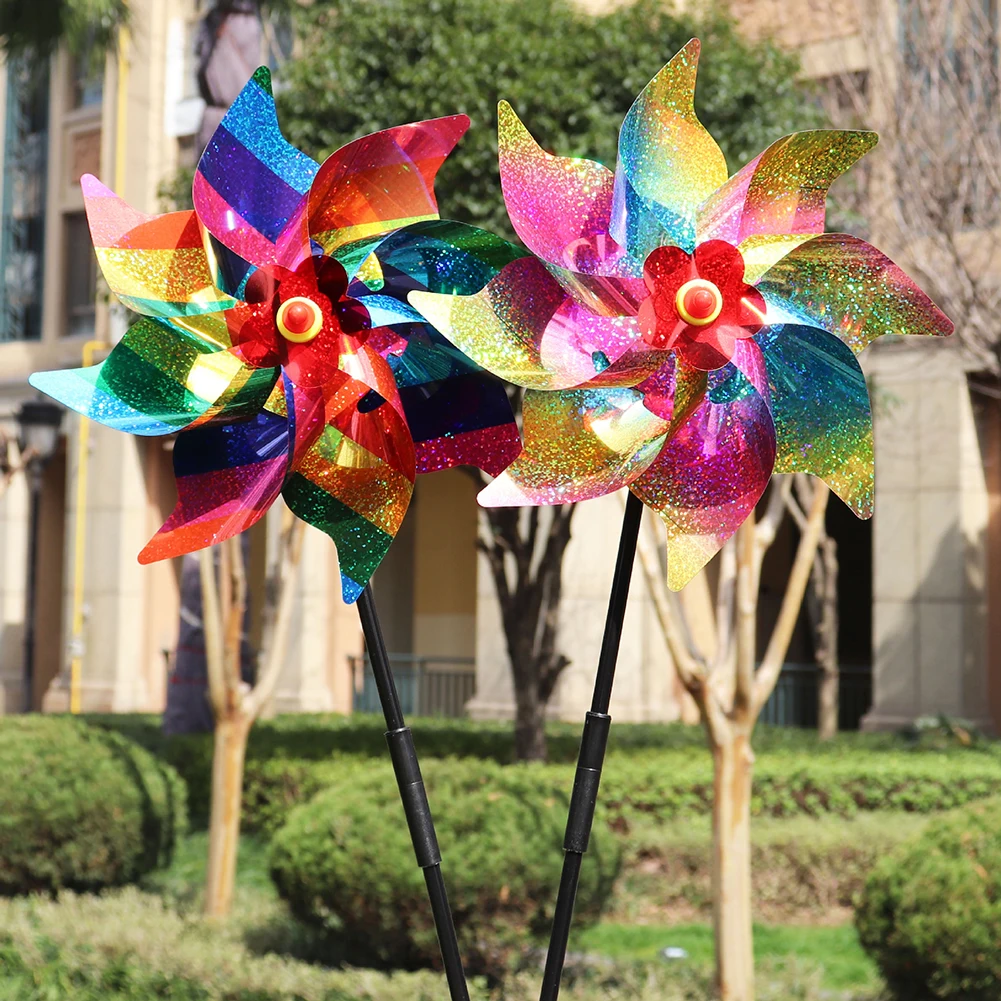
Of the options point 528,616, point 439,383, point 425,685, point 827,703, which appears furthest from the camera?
point 425,685

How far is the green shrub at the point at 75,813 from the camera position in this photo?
318 inches

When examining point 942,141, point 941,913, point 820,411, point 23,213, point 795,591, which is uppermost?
point 23,213

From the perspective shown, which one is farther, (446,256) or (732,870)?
(732,870)

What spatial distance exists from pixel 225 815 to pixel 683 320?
5.81m

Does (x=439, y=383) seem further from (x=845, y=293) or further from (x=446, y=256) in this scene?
(x=845, y=293)

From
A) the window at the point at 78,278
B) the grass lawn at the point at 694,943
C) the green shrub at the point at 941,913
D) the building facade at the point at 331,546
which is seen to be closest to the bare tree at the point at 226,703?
the grass lawn at the point at 694,943

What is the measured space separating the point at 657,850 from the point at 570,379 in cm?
707

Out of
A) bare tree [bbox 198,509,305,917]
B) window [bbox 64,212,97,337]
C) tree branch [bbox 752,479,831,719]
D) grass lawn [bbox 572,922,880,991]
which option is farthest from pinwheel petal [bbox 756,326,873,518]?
window [bbox 64,212,97,337]

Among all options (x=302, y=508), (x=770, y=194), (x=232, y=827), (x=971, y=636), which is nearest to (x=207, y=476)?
(x=302, y=508)

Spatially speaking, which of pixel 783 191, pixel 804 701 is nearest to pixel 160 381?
pixel 783 191

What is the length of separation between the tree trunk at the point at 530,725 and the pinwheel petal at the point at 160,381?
8.58 meters

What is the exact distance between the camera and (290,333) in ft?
8.33

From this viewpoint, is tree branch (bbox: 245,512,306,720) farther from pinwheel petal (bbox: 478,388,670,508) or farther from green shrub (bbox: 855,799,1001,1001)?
pinwheel petal (bbox: 478,388,670,508)

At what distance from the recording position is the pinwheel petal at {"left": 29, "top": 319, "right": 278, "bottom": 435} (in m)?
2.55
